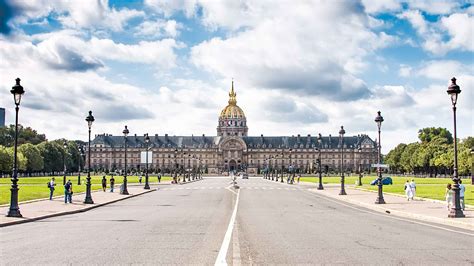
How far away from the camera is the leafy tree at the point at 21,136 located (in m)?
147

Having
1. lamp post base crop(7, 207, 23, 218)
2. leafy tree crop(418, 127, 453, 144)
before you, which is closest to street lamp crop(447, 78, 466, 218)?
lamp post base crop(7, 207, 23, 218)

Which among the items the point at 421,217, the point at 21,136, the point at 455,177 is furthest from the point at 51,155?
the point at 455,177

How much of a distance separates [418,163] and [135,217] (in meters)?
120

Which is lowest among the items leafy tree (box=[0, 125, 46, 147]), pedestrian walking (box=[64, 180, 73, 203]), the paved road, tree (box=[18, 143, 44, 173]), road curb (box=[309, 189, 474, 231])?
road curb (box=[309, 189, 474, 231])

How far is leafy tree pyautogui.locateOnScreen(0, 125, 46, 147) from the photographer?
Answer: 147 meters

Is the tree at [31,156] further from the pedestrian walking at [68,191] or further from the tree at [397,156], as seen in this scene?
the tree at [397,156]

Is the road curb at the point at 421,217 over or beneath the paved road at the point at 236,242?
beneath

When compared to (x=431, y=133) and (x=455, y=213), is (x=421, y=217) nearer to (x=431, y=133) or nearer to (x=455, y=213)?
(x=455, y=213)

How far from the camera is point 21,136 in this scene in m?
161

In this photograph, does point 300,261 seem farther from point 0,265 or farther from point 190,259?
point 0,265

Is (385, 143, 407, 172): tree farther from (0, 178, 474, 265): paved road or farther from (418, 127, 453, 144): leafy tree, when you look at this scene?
(0, 178, 474, 265): paved road

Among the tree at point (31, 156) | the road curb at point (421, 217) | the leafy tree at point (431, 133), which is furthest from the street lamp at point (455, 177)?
the leafy tree at point (431, 133)

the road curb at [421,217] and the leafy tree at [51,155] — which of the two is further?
the leafy tree at [51,155]

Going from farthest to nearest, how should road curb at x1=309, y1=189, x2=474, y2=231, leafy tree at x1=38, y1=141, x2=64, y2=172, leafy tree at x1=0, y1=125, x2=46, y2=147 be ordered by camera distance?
leafy tree at x1=0, y1=125, x2=46, y2=147 → leafy tree at x1=38, y1=141, x2=64, y2=172 → road curb at x1=309, y1=189, x2=474, y2=231
